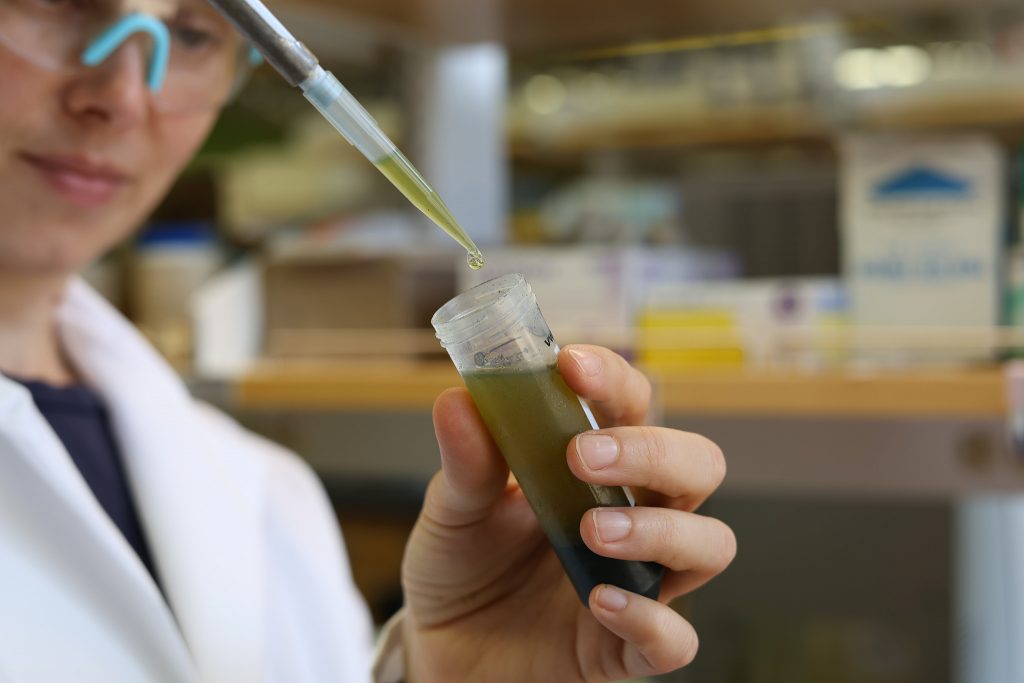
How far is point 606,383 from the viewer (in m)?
0.64

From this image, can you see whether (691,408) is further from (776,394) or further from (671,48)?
(671,48)

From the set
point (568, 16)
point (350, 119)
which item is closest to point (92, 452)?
point (350, 119)

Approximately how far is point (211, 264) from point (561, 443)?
1225 mm

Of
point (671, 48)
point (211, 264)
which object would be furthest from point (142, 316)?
point (671, 48)

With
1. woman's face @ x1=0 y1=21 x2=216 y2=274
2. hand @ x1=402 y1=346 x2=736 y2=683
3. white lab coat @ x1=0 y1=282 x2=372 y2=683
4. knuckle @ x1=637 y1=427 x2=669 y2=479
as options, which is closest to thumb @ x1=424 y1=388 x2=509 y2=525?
hand @ x1=402 y1=346 x2=736 y2=683

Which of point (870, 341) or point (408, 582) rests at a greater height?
point (870, 341)

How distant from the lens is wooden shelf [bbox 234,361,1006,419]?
1.05 meters

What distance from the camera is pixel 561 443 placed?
626 millimetres

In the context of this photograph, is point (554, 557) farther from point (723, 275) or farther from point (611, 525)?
point (723, 275)

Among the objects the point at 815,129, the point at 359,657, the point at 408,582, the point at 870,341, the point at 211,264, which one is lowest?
the point at 359,657

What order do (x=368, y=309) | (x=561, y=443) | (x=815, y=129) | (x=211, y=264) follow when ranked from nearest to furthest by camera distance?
(x=561, y=443), (x=368, y=309), (x=211, y=264), (x=815, y=129)

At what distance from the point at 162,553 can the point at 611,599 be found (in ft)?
1.54

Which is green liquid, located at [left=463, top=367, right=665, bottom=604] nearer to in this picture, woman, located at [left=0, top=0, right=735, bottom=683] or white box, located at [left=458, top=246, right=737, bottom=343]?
woman, located at [left=0, top=0, right=735, bottom=683]

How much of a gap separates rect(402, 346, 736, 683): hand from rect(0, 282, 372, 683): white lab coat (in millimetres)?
189
